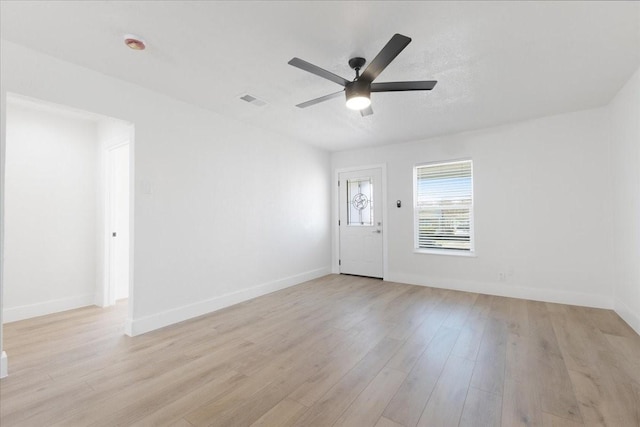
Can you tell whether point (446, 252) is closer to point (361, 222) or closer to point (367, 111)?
point (361, 222)

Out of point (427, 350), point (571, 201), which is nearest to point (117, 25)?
point (427, 350)

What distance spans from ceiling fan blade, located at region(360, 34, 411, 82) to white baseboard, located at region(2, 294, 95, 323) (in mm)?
4641

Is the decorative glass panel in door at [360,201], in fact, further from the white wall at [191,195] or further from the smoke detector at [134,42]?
the smoke detector at [134,42]

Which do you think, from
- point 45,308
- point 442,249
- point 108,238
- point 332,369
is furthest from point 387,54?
point 45,308

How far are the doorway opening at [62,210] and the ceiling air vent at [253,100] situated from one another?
1271mm

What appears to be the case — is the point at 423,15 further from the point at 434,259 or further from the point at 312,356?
the point at 434,259

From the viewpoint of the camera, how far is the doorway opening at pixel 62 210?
11.3 ft

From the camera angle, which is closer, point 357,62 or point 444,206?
point 357,62

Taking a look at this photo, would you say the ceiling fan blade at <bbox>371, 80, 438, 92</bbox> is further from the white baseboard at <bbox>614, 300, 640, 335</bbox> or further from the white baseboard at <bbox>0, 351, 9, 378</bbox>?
the white baseboard at <bbox>0, 351, 9, 378</bbox>

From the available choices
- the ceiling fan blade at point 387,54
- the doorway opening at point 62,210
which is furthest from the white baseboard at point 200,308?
the ceiling fan blade at point 387,54

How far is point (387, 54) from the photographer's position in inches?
76.3

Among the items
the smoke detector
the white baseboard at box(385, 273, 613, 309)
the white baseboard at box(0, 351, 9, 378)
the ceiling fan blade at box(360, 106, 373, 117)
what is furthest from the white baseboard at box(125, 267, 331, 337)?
the ceiling fan blade at box(360, 106, 373, 117)

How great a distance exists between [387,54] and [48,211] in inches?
178

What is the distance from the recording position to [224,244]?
153 inches
